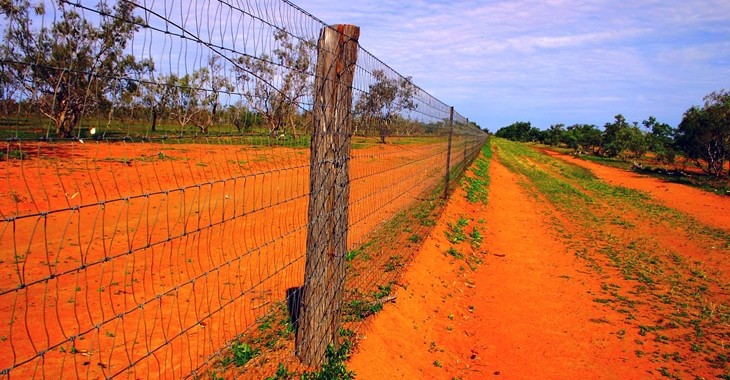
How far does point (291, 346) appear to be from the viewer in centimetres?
365

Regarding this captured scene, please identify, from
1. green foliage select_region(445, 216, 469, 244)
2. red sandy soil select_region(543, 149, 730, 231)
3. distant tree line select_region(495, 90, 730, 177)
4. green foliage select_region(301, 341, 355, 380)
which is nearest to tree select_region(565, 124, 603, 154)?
distant tree line select_region(495, 90, 730, 177)

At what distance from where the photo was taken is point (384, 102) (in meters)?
5.56

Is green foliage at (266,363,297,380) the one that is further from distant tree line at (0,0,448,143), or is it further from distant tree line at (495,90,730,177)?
distant tree line at (495,90,730,177)

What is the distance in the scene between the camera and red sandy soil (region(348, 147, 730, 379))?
428 centimetres

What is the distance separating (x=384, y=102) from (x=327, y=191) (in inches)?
102

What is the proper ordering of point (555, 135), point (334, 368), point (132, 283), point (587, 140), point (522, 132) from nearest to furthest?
point (334, 368)
point (132, 283)
point (587, 140)
point (555, 135)
point (522, 132)

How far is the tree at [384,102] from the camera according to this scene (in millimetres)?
4680

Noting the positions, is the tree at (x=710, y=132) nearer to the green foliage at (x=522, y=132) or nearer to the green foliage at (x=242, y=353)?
the green foliage at (x=242, y=353)

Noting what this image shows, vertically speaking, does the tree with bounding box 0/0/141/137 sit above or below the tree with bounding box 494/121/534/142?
below

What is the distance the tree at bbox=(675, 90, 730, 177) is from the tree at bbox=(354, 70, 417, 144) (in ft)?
88.0

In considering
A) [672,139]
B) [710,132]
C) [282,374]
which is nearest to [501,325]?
[282,374]

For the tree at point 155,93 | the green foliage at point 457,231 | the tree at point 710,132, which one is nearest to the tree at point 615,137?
the tree at point 710,132

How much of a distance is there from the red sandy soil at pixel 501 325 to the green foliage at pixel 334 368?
144 mm

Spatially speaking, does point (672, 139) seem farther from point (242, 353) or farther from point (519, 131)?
point (519, 131)
